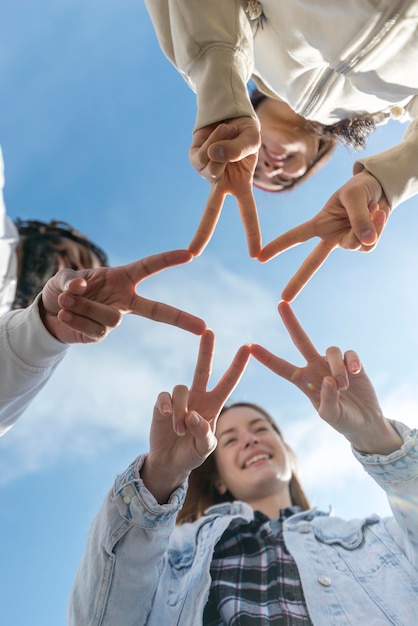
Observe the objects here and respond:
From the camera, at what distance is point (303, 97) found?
2055 mm

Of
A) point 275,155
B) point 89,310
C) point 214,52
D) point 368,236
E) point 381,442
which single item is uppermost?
point 275,155

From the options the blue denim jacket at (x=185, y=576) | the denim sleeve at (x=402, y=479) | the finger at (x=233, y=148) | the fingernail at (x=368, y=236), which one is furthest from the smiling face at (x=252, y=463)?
the finger at (x=233, y=148)

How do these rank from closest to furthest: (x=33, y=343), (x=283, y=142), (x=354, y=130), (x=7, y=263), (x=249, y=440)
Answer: (x=33, y=343) < (x=354, y=130) < (x=283, y=142) < (x=249, y=440) < (x=7, y=263)

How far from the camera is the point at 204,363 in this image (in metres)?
1.83

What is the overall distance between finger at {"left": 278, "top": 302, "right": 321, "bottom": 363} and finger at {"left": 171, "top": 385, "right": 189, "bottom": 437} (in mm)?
438

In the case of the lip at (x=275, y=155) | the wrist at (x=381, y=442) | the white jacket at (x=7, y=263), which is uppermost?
the lip at (x=275, y=155)

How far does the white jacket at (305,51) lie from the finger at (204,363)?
2.44ft

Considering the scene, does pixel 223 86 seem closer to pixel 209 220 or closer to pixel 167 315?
pixel 209 220

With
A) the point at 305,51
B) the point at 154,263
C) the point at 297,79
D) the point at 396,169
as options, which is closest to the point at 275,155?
the point at 297,79

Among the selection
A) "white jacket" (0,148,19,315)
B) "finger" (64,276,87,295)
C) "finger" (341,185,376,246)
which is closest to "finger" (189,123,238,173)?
"finger" (341,185,376,246)

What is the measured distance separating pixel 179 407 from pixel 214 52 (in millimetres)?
1251

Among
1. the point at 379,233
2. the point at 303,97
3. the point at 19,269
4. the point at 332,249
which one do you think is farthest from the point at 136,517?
the point at 19,269

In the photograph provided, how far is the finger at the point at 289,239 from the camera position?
68.9 inches

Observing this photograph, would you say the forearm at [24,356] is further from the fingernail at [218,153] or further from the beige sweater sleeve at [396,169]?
the beige sweater sleeve at [396,169]
